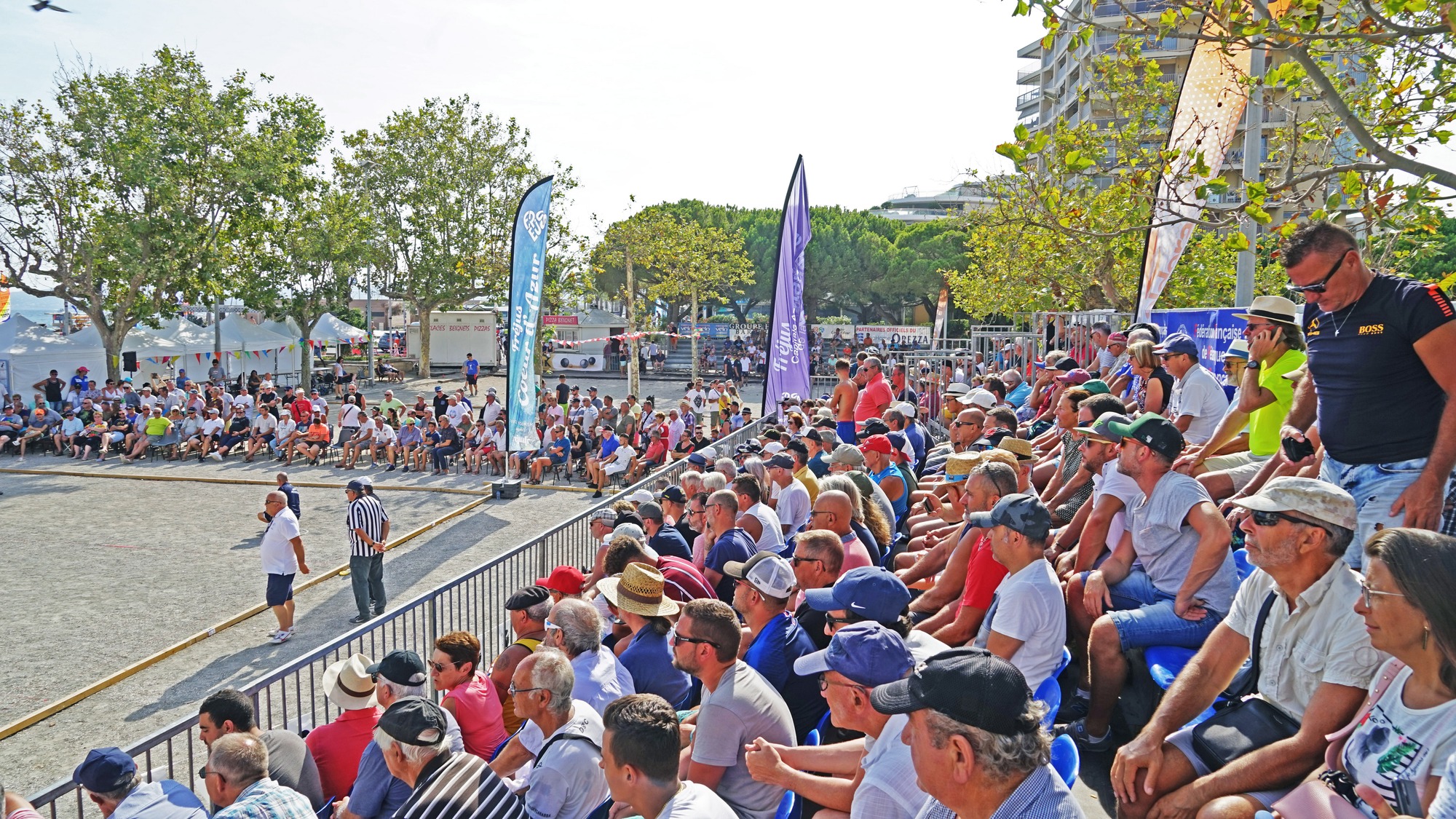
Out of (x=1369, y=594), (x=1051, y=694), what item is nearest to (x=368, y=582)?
(x=1051, y=694)

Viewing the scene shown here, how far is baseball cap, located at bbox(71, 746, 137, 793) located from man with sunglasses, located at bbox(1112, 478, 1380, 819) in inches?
167

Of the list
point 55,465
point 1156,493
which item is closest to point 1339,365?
point 1156,493

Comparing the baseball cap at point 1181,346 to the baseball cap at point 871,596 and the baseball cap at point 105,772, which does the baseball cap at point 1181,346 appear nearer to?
the baseball cap at point 871,596

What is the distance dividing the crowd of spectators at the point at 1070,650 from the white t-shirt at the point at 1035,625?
0.01 metres

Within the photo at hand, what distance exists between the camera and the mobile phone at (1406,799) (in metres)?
2.42

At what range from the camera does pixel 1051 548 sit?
18.7 ft

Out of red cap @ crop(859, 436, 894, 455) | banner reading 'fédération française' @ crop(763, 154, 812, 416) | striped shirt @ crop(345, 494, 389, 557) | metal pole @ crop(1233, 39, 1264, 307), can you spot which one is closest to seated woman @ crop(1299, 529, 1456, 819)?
red cap @ crop(859, 436, 894, 455)

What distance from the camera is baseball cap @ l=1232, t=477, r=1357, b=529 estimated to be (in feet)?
9.94

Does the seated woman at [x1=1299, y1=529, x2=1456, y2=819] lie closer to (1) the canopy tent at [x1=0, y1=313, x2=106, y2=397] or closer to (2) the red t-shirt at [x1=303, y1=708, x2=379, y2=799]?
(2) the red t-shirt at [x1=303, y1=708, x2=379, y2=799]

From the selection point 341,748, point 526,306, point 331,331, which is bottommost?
point 341,748

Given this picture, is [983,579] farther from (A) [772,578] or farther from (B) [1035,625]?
(A) [772,578]

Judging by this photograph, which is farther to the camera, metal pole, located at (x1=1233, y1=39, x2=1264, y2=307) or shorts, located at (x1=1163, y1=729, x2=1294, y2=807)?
metal pole, located at (x1=1233, y1=39, x2=1264, y2=307)

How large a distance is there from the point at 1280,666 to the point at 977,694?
5.13 ft

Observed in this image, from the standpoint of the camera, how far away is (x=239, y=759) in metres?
3.89
